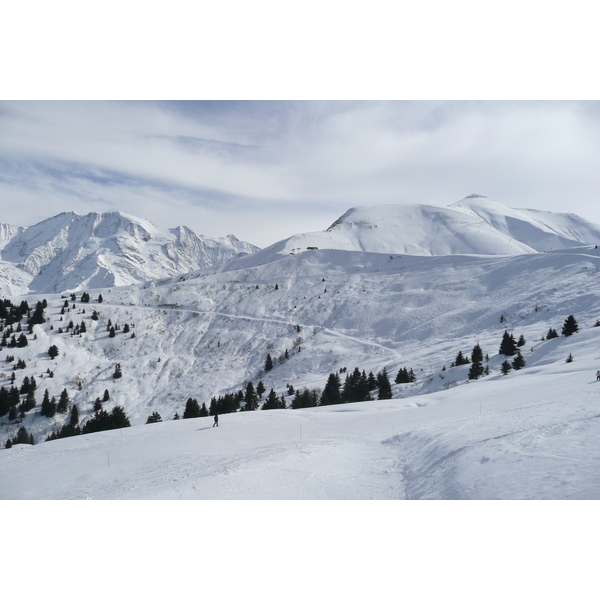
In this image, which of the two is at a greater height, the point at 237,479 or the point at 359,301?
the point at 359,301

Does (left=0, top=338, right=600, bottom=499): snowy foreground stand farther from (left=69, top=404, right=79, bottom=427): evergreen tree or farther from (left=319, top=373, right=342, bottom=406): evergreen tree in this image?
(left=69, top=404, right=79, bottom=427): evergreen tree

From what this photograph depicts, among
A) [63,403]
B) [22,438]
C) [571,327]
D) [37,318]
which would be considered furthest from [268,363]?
[37,318]

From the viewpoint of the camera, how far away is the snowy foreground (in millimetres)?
9867

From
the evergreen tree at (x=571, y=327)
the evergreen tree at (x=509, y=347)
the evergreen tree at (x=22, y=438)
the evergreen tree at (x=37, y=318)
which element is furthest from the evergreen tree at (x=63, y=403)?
the evergreen tree at (x=571, y=327)

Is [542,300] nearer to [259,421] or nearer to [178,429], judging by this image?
[259,421]

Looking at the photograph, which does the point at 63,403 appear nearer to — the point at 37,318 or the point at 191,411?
the point at 191,411

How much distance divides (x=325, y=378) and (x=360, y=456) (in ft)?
142

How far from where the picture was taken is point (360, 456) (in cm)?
1480

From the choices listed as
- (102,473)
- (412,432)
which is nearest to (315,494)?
(412,432)

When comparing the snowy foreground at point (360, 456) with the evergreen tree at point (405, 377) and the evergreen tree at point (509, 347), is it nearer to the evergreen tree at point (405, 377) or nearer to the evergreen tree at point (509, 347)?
the evergreen tree at point (509, 347)

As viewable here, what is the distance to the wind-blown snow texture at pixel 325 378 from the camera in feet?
37.9

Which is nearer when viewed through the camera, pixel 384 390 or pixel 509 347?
pixel 384 390

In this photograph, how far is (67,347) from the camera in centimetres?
7350

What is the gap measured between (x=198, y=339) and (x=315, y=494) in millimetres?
72135
